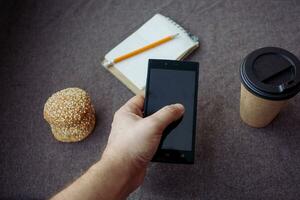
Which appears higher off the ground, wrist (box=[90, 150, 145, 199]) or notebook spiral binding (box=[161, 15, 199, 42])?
notebook spiral binding (box=[161, 15, 199, 42])

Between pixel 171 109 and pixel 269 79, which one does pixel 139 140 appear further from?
pixel 269 79

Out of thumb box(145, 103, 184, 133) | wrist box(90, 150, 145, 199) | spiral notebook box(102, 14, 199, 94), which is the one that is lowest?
wrist box(90, 150, 145, 199)

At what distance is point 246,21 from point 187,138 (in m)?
0.32

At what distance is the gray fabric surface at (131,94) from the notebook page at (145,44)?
27 mm

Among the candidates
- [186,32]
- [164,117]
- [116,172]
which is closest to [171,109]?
[164,117]

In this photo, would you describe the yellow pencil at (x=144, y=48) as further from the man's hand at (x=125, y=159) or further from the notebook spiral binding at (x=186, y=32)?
the man's hand at (x=125, y=159)

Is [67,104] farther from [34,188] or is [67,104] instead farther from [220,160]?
[220,160]

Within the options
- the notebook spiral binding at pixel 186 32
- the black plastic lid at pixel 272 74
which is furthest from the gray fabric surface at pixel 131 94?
the black plastic lid at pixel 272 74

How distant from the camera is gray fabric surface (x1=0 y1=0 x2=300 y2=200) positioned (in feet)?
1.86

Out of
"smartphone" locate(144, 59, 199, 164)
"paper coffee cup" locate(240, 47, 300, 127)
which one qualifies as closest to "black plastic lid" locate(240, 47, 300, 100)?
"paper coffee cup" locate(240, 47, 300, 127)

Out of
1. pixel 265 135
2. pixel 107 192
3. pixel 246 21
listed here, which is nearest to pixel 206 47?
pixel 246 21

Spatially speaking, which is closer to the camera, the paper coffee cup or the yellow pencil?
the paper coffee cup

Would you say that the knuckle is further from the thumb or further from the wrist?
the wrist

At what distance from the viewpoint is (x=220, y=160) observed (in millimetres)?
580
